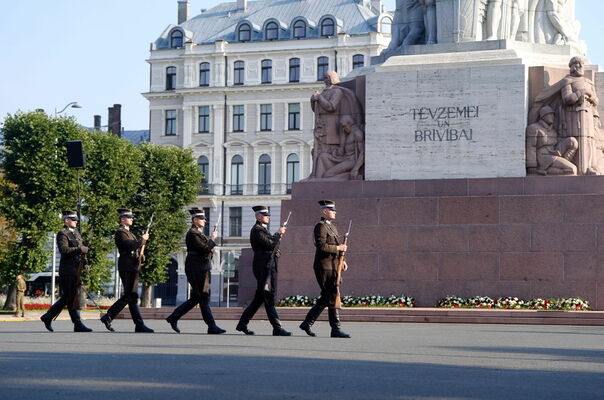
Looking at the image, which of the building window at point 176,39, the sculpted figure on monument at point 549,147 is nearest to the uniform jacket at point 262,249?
the sculpted figure on monument at point 549,147

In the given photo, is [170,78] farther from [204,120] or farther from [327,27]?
[327,27]

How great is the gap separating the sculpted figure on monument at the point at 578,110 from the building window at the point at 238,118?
2338 inches

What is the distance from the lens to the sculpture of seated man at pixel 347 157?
26375 millimetres

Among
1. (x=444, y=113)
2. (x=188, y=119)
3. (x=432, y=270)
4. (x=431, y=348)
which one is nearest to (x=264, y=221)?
(x=431, y=348)

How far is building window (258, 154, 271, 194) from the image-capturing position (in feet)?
271

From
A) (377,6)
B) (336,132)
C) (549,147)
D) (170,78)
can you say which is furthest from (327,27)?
(549,147)

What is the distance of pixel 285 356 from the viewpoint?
13711 mm

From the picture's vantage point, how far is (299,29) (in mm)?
82312

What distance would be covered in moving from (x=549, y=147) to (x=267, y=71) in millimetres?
58814

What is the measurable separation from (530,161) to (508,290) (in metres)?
2.92

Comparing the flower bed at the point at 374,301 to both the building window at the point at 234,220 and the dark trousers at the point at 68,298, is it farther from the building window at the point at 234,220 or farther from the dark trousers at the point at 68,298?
the building window at the point at 234,220

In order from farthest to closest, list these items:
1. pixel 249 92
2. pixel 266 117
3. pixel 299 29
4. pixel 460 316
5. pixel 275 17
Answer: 1. pixel 275 17
2. pixel 266 117
3. pixel 249 92
4. pixel 299 29
5. pixel 460 316

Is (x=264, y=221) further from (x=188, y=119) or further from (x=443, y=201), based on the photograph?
(x=188, y=119)

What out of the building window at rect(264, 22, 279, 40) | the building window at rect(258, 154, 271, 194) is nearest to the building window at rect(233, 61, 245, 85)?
the building window at rect(264, 22, 279, 40)
